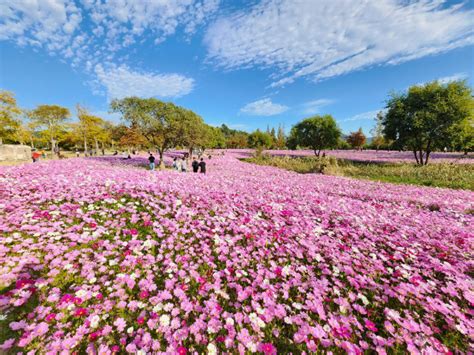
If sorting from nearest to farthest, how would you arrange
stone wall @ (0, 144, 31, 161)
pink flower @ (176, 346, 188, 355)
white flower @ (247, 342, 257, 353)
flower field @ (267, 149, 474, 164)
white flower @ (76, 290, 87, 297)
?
pink flower @ (176, 346, 188, 355)
white flower @ (247, 342, 257, 353)
white flower @ (76, 290, 87, 297)
flower field @ (267, 149, 474, 164)
stone wall @ (0, 144, 31, 161)

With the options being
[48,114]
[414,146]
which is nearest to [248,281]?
[414,146]

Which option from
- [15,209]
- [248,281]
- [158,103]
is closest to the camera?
[248,281]

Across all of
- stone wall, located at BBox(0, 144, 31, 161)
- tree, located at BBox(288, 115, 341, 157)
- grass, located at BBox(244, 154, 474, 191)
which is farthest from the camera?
tree, located at BBox(288, 115, 341, 157)

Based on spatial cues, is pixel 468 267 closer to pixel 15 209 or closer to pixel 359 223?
pixel 359 223

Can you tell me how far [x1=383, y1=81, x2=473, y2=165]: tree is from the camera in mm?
23906

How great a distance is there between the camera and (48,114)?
51875 mm

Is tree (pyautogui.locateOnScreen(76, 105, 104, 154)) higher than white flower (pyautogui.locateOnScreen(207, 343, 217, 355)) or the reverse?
higher

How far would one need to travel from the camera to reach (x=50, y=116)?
2063 inches

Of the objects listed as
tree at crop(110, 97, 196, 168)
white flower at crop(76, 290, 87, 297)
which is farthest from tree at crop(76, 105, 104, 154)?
→ white flower at crop(76, 290, 87, 297)

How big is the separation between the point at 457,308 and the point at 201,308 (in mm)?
4021

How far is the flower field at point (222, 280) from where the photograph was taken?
2.74 meters

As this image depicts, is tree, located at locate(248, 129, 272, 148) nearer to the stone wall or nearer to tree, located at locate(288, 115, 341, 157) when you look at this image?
tree, located at locate(288, 115, 341, 157)

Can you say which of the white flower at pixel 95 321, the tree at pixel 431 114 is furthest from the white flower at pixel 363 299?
the tree at pixel 431 114

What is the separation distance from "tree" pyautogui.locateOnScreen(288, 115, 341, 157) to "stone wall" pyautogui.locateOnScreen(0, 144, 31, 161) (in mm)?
52192
